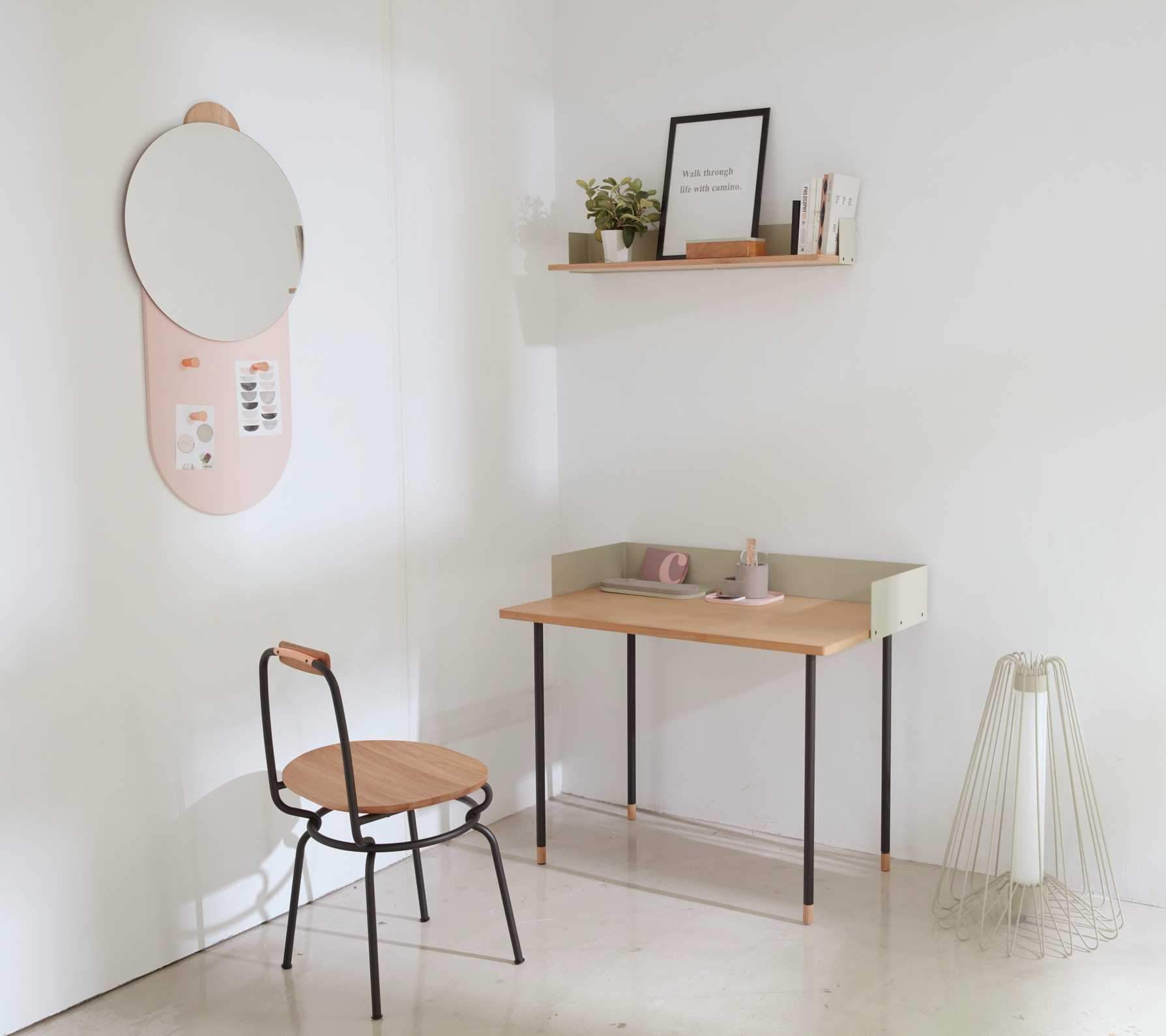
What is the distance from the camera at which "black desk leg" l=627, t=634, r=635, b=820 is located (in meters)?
3.69

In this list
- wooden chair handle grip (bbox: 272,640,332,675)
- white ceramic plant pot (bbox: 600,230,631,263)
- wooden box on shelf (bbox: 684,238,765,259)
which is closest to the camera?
wooden chair handle grip (bbox: 272,640,332,675)

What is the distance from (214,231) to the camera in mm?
2775

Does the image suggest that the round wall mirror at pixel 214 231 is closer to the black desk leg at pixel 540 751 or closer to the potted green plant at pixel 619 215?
the potted green plant at pixel 619 215

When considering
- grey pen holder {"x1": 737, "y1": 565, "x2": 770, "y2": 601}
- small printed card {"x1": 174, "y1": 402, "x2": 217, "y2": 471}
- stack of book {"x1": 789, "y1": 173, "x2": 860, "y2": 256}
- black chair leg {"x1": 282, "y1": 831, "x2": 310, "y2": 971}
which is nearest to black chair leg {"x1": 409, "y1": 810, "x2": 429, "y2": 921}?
black chair leg {"x1": 282, "y1": 831, "x2": 310, "y2": 971}

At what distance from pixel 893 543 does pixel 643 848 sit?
1124mm

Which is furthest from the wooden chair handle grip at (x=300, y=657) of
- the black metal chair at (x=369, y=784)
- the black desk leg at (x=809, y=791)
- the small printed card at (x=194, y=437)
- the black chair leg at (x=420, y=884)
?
the black desk leg at (x=809, y=791)

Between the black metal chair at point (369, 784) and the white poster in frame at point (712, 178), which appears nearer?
the black metal chair at point (369, 784)

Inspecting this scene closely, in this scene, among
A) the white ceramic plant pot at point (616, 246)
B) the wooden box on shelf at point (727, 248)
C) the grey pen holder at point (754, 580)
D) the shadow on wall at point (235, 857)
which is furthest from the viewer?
the white ceramic plant pot at point (616, 246)

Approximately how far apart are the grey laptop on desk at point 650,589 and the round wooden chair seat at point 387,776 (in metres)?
0.85

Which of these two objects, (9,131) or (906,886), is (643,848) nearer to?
(906,886)

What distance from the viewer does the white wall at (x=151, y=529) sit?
8.04 ft

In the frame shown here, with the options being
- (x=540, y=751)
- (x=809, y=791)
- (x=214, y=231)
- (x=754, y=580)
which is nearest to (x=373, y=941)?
(x=540, y=751)

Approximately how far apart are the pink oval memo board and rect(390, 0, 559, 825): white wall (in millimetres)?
455

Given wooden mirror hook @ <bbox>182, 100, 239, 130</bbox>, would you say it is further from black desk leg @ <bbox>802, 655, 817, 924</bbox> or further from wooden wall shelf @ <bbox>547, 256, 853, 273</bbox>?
black desk leg @ <bbox>802, 655, 817, 924</bbox>
